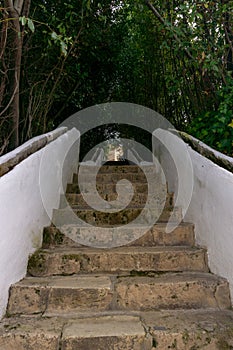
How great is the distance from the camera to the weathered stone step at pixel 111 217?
2.46 metres

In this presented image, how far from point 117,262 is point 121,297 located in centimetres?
33

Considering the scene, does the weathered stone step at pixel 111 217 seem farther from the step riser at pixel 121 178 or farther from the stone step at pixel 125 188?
the step riser at pixel 121 178

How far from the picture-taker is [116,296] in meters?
1.63

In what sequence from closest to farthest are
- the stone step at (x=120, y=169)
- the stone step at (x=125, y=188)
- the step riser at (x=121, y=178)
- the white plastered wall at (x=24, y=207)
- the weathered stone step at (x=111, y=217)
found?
1. the white plastered wall at (x=24, y=207)
2. the weathered stone step at (x=111, y=217)
3. the stone step at (x=125, y=188)
4. the step riser at (x=121, y=178)
5. the stone step at (x=120, y=169)

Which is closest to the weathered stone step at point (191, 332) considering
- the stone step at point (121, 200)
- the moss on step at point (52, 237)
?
the moss on step at point (52, 237)

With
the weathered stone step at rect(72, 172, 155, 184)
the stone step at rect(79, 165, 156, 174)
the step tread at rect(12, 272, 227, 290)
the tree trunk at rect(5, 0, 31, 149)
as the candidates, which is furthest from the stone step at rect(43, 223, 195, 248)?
the stone step at rect(79, 165, 156, 174)

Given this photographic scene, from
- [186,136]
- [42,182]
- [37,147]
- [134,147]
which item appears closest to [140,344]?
[42,182]

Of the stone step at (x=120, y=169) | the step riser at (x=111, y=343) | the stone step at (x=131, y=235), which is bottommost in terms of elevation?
the step riser at (x=111, y=343)

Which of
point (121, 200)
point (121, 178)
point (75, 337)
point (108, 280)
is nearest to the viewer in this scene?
point (75, 337)

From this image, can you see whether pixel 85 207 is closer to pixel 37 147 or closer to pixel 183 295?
pixel 37 147

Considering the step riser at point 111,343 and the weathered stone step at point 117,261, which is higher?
the weathered stone step at point 117,261

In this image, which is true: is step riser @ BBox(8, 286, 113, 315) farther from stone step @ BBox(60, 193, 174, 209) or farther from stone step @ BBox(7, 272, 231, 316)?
stone step @ BBox(60, 193, 174, 209)

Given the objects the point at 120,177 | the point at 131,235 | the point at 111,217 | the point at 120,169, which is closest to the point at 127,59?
the point at 120,169

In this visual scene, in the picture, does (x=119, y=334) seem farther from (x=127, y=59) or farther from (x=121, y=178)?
(x=127, y=59)
